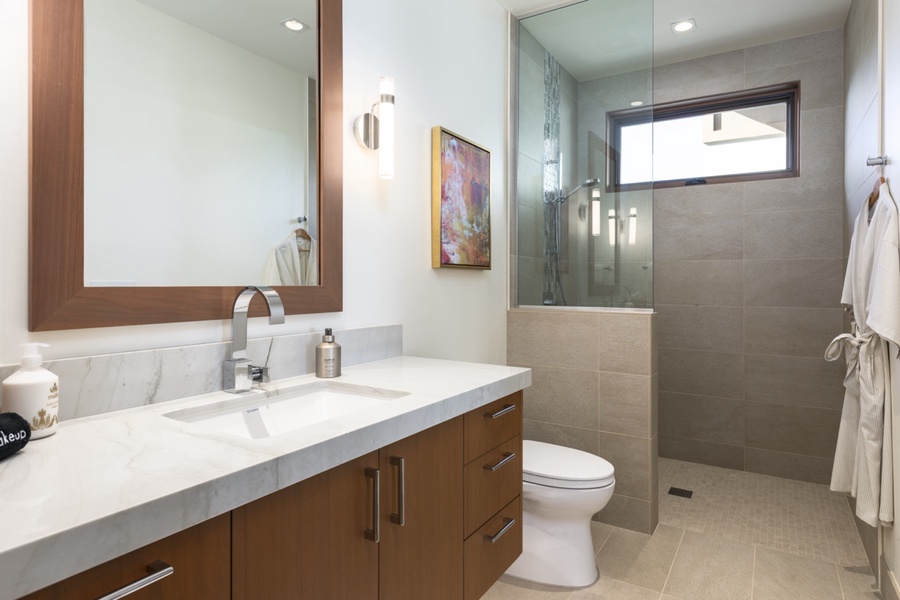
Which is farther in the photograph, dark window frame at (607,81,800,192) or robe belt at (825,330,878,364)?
dark window frame at (607,81,800,192)

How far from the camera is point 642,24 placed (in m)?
2.54

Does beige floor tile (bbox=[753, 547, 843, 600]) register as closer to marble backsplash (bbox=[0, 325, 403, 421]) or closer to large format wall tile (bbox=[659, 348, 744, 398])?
large format wall tile (bbox=[659, 348, 744, 398])

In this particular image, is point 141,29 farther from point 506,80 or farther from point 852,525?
point 852,525

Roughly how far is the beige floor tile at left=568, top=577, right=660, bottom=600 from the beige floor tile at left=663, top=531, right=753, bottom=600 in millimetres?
91

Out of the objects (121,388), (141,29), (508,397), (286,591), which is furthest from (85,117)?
(508,397)

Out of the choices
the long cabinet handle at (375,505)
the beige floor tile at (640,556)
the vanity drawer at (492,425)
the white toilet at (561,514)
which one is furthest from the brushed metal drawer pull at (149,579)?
the beige floor tile at (640,556)

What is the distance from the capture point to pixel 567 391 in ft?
8.63

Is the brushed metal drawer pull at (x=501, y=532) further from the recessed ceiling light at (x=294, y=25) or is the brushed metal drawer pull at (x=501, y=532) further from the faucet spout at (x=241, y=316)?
the recessed ceiling light at (x=294, y=25)

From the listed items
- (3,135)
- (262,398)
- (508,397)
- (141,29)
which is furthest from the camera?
(508,397)

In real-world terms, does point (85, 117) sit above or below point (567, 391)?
above

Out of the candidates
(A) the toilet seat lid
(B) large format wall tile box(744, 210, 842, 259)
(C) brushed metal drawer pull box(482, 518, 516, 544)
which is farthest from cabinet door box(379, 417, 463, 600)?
(B) large format wall tile box(744, 210, 842, 259)

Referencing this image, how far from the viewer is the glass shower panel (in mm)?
2518

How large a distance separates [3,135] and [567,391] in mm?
2331

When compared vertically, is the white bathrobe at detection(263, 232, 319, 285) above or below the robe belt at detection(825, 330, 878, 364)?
above
